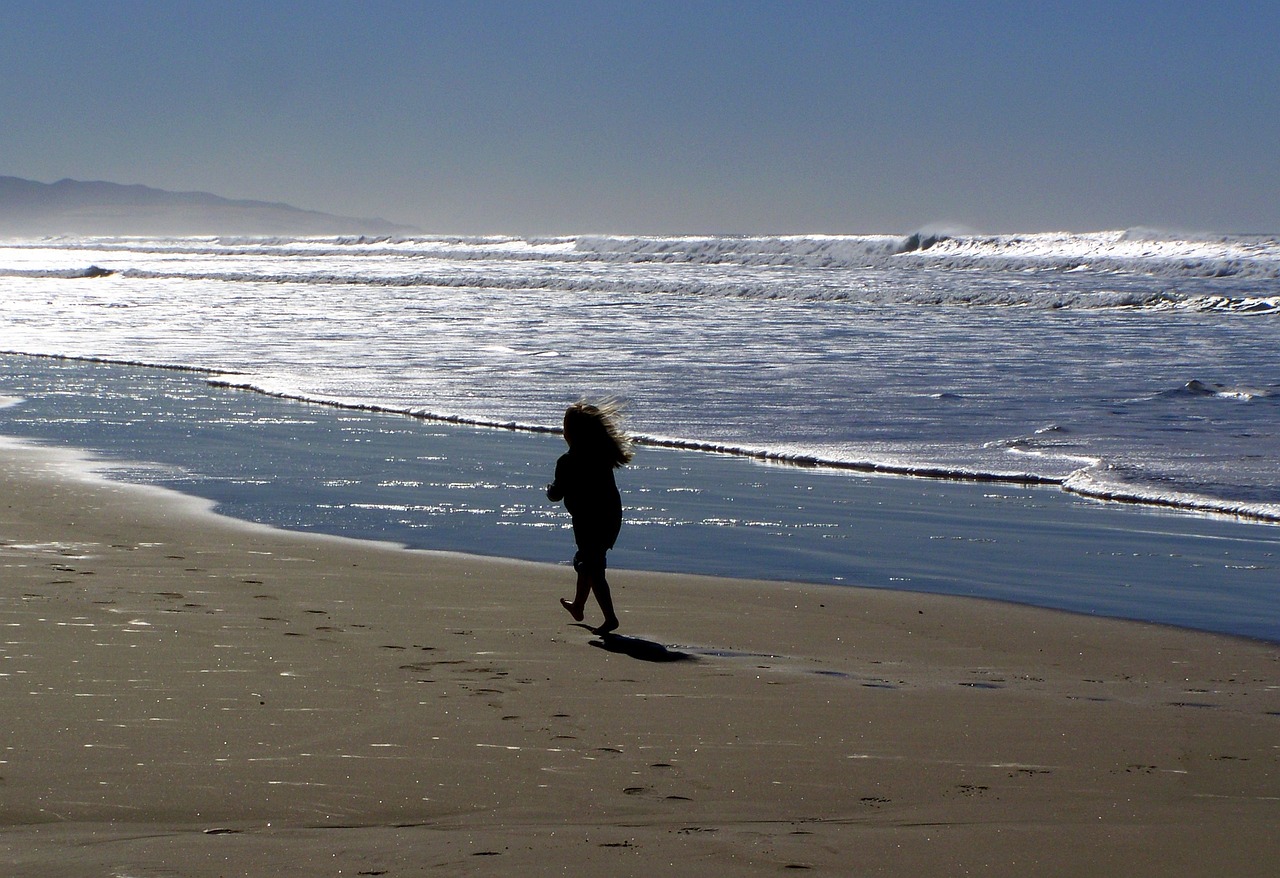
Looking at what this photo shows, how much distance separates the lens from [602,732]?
4664 mm

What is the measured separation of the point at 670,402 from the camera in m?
16.0

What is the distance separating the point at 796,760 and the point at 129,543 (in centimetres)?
482

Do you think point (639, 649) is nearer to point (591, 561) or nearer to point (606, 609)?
point (606, 609)

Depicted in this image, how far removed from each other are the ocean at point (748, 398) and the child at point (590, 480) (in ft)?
4.80

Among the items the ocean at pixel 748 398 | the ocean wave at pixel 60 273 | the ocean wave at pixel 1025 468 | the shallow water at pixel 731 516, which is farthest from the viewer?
the ocean wave at pixel 60 273

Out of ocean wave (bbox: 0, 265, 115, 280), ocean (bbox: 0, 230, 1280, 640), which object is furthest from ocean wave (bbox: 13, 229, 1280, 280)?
ocean wave (bbox: 0, 265, 115, 280)

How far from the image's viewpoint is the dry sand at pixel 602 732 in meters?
3.69

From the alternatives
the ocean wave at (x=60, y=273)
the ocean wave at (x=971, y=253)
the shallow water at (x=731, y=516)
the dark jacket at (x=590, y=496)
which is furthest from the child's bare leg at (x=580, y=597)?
the ocean wave at (x=60, y=273)

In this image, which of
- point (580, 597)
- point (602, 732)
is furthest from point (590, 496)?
point (602, 732)

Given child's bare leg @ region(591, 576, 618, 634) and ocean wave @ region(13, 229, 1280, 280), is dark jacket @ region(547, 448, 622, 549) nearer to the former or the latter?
child's bare leg @ region(591, 576, 618, 634)

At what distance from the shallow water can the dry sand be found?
70cm

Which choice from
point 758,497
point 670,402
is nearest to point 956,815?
point 758,497

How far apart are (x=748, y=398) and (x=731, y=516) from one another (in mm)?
6978

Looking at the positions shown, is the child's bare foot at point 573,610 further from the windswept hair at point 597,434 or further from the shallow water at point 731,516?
the shallow water at point 731,516
